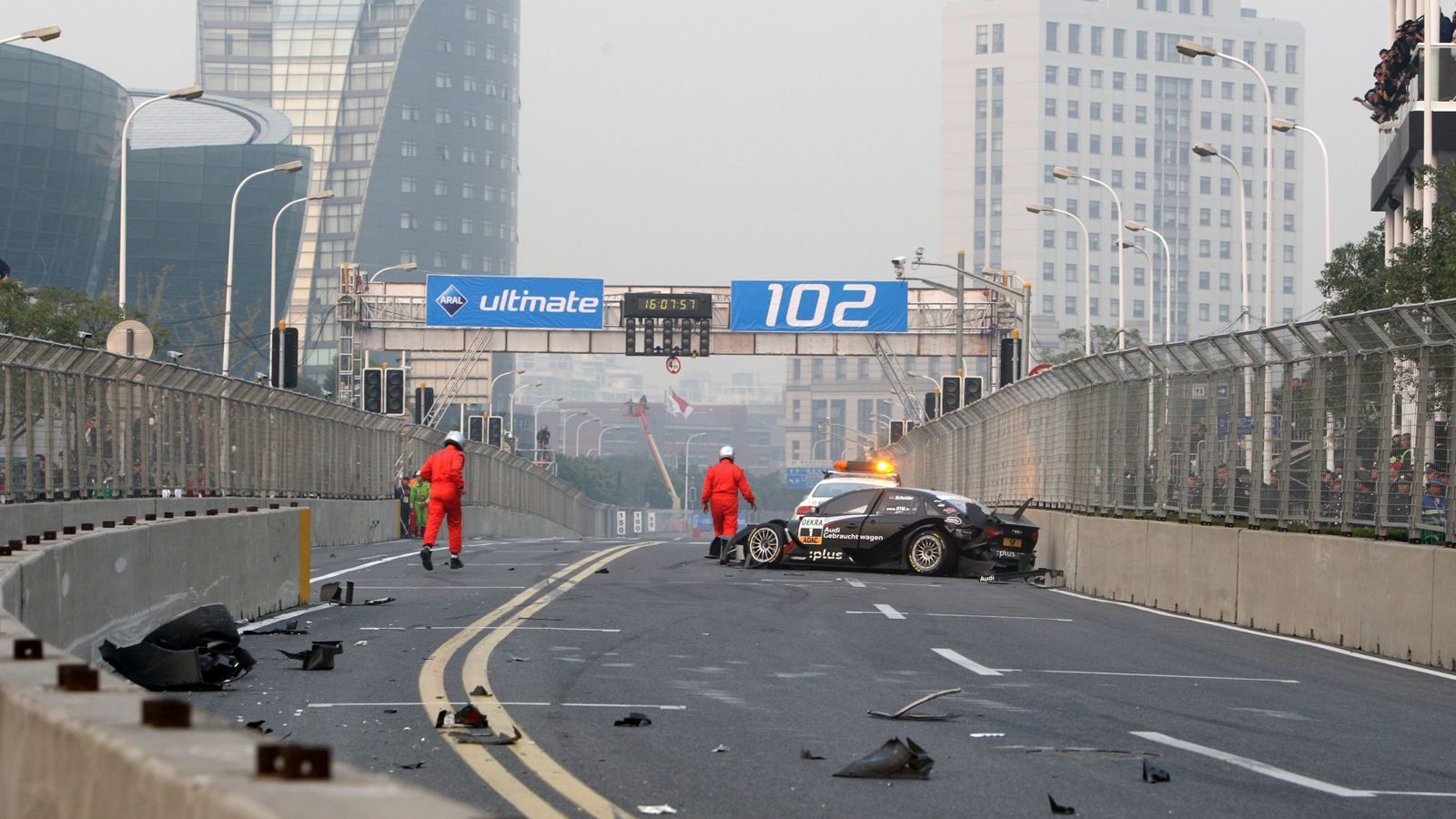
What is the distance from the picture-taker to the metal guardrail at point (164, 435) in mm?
21609

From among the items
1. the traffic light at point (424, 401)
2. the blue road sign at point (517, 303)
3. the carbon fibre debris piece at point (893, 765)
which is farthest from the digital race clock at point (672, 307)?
the carbon fibre debris piece at point (893, 765)

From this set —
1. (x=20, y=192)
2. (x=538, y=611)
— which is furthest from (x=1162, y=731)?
(x=20, y=192)

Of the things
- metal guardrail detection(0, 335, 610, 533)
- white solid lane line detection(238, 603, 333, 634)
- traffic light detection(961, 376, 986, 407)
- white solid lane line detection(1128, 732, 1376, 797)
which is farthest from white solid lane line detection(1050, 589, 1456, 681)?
traffic light detection(961, 376, 986, 407)

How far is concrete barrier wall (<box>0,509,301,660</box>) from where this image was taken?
951 centimetres

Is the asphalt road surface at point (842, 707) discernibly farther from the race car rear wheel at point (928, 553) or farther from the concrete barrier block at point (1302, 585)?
the race car rear wheel at point (928, 553)

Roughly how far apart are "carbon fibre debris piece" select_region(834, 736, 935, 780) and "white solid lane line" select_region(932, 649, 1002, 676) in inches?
157

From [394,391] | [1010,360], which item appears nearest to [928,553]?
[1010,360]

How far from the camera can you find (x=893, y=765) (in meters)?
7.88

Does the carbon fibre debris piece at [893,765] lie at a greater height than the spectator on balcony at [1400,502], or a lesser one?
lesser

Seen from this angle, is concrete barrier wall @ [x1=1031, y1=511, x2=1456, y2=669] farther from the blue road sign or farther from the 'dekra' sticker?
the blue road sign

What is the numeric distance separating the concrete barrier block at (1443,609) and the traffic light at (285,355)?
37822 millimetres

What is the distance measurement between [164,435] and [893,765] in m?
21.4

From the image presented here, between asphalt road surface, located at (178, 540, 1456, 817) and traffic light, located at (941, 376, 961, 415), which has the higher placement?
traffic light, located at (941, 376, 961, 415)

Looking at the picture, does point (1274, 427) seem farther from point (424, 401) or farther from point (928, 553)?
point (424, 401)
